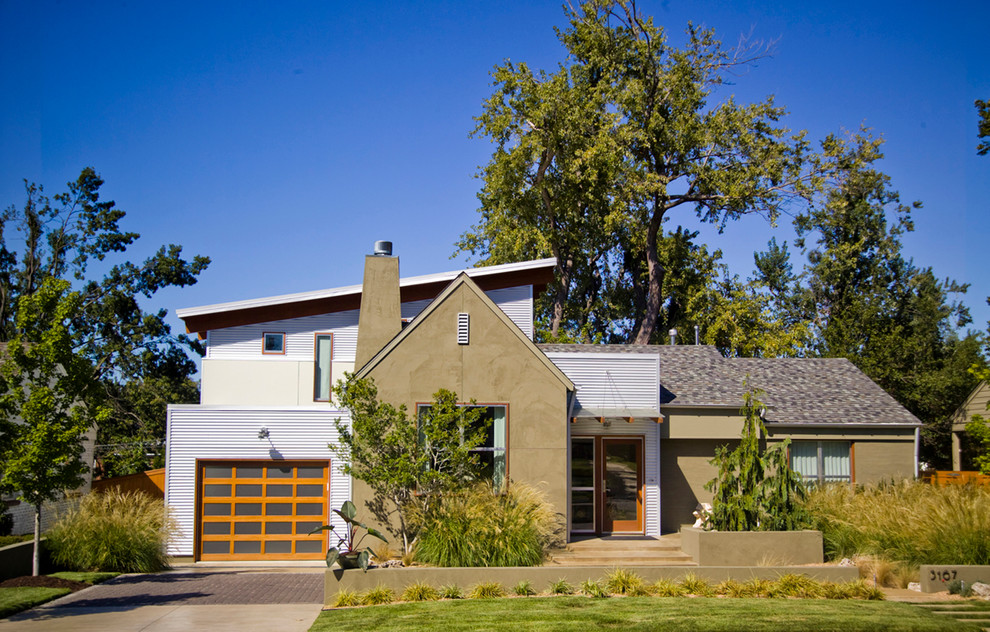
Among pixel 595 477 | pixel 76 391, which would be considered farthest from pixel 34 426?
pixel 595 477

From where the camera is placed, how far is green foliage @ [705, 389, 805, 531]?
1702 cm

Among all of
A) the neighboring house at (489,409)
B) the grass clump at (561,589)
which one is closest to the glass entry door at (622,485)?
the neighboring house at (489,409)

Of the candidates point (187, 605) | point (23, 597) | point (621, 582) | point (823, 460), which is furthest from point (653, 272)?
point (23, 597)

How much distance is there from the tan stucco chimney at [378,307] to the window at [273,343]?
3.63m

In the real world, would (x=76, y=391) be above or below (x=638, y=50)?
below

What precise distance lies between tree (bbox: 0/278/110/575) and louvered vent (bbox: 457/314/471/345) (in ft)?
23.3

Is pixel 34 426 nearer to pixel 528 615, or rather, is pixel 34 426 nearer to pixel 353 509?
pixel 353 509

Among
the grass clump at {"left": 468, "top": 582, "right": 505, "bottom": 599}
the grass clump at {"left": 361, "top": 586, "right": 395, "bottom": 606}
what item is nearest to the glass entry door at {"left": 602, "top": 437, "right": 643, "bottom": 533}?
the grass clump at {"left": 468, "top": 582, "right": 505, "bottom": 599}

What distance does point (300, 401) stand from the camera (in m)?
22.1

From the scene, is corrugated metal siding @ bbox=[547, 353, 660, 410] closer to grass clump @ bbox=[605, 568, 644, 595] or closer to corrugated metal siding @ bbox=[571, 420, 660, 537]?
corrugated metal siding @ bbox=[571, 420, 660, 537]

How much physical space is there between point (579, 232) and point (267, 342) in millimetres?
21035

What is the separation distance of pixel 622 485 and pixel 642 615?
295 inches

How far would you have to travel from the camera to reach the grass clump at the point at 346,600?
14430 millimetres

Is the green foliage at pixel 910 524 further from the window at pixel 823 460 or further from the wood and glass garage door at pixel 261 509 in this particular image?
the wood and glass garage door at pixel 261 509
